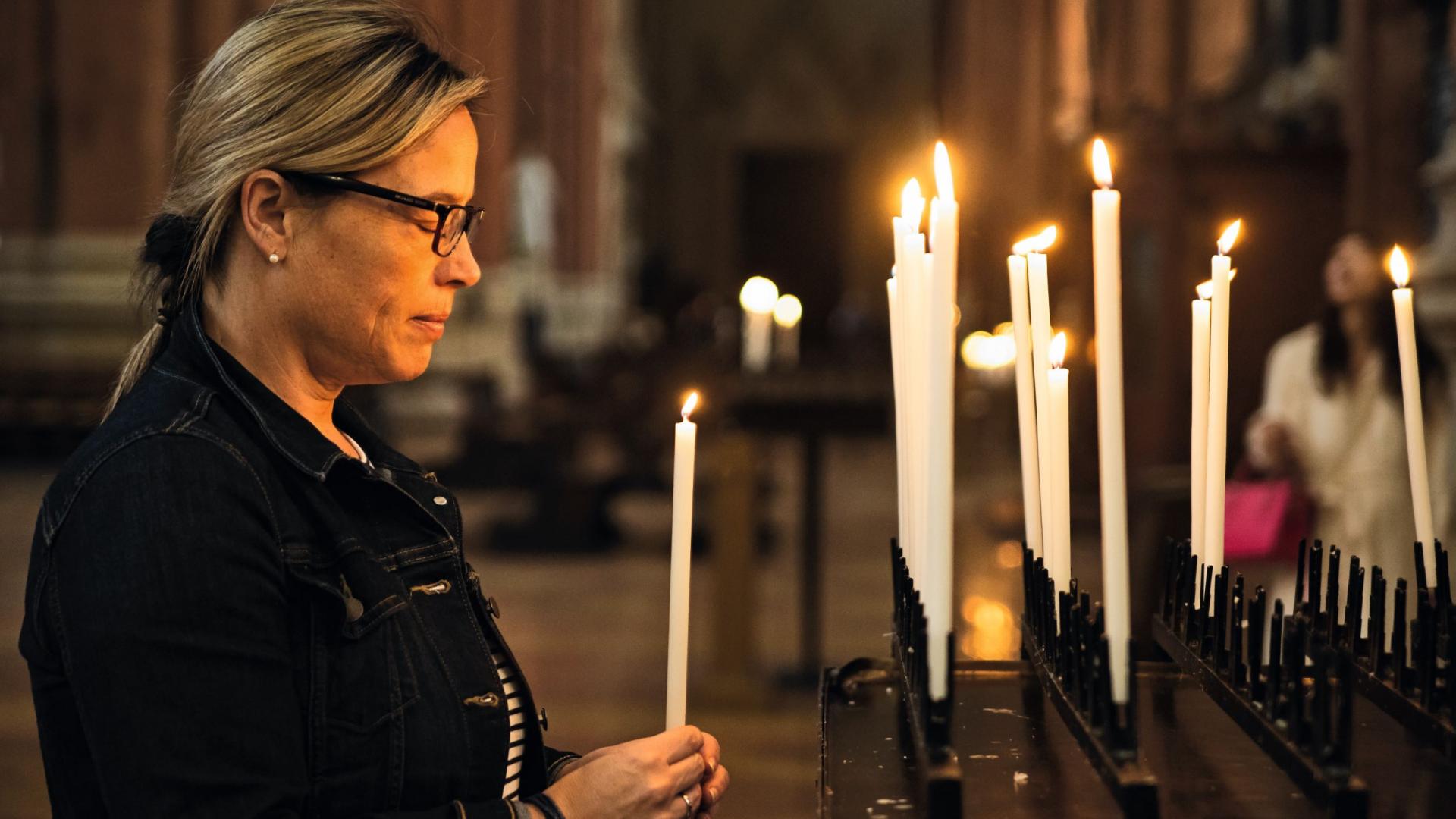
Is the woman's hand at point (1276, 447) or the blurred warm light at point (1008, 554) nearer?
the woman's hand at point (1276, 447)

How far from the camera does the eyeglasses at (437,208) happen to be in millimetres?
1555

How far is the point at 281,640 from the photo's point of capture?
1430mm

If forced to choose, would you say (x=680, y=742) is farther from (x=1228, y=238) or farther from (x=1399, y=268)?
(x=1399, y=268)

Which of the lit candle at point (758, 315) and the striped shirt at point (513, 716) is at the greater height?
the lit candle at point (758, 315)

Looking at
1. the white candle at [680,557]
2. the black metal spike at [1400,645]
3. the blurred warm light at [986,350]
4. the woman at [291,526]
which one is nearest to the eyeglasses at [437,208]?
the woman at [291,526]

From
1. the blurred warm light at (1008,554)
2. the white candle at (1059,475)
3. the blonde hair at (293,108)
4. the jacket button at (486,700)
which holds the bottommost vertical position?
the blurred warm light at (1008,554)

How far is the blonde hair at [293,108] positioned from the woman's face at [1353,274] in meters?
3.49

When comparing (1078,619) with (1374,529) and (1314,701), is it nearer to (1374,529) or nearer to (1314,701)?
(1314,701)

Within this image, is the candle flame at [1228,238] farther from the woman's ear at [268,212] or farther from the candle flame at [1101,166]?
the woman's ear at [268,212]

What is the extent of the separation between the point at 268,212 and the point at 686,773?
70cm

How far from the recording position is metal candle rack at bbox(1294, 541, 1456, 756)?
1.30 meters

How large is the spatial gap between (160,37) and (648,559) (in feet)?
20.2

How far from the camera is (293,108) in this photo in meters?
1.53

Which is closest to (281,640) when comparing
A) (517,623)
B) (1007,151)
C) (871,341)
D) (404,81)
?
(404,81)
